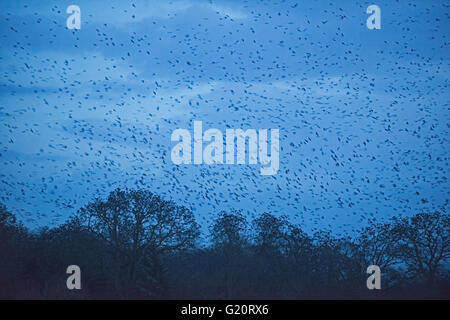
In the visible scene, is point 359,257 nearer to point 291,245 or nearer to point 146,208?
point 291,245

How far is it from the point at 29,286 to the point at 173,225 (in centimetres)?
421

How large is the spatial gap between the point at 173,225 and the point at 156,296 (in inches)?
82.0

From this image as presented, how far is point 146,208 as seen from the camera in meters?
14.6

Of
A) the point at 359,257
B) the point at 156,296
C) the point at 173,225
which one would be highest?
the point at 173,225

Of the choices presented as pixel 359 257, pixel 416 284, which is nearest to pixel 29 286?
pixel 359 257
